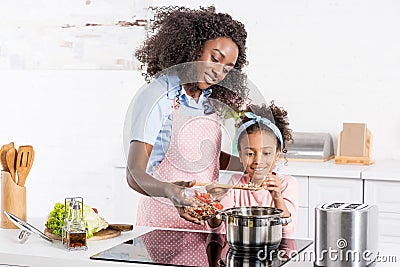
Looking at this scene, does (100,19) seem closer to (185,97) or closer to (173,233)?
(185,97)

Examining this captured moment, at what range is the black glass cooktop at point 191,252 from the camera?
1795 mm

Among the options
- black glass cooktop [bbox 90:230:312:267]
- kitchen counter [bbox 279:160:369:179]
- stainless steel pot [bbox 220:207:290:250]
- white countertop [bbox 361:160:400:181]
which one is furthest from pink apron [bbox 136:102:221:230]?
white countertop [bbox 361:160:400:181]

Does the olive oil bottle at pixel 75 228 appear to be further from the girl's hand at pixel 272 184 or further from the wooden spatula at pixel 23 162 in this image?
the girl's hand at pixel 272 184

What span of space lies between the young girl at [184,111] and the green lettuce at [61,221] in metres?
0.28

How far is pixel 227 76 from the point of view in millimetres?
2373

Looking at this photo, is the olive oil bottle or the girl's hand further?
the girl's hand

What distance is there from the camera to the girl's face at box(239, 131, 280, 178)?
94.1 inches

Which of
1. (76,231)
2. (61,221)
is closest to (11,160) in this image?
(61,221)

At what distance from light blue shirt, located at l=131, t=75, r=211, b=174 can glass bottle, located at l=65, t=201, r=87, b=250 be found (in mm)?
467

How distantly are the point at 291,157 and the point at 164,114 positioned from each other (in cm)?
131

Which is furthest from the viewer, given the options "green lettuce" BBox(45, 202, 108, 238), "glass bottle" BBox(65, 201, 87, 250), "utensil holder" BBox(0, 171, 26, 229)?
"utensil holder" BBox(0, 171, 26, 229)

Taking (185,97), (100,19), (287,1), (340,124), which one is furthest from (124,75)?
(185,97)

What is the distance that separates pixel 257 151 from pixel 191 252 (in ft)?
1.95

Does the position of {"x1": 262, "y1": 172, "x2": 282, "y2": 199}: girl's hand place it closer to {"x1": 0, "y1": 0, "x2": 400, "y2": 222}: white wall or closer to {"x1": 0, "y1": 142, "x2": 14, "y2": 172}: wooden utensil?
{"x1": 0, "y1": 142, "x2": 14, "y2": 172}: wooden utensil
